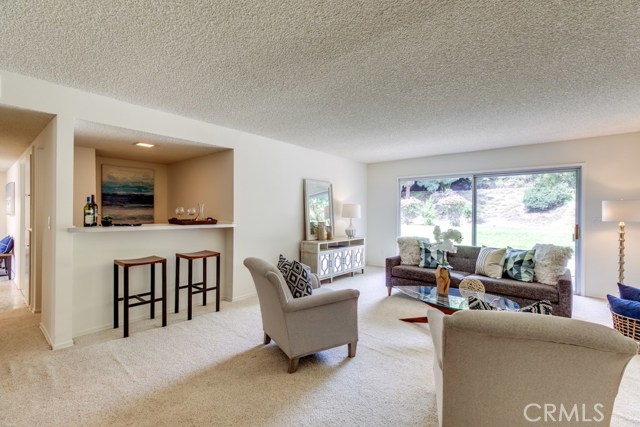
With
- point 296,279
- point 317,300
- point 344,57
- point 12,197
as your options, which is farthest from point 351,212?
point 12,197

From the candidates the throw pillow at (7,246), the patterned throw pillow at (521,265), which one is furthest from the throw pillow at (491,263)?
the throw pillow at (7,246)

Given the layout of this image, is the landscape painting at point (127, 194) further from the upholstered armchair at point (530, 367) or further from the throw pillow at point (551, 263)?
the throw pillow at point (551, 263)

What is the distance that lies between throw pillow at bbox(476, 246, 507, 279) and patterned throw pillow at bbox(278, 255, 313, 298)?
2.70 m

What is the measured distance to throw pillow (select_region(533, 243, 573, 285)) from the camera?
11.3 feet

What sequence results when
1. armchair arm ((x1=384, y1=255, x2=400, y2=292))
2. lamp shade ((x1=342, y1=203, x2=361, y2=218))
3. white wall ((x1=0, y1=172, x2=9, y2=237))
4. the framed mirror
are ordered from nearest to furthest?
armchair arm ((x1=384, y1=255, x2=400, y2=292)) < the framed mirror < lamp shade ((x1=342, y1=203, x2=361, y2=218)) < white wall ((x1=0, y1=172, x2=9, y2=237))

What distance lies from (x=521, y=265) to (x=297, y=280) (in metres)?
2.98

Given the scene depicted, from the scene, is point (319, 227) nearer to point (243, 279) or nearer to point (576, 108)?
point (243, 279)

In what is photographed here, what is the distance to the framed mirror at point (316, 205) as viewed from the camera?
16.7 feet

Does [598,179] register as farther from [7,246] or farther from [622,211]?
[7,246]

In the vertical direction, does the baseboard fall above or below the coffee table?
below

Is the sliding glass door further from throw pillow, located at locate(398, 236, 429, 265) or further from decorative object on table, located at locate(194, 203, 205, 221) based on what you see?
decorative object on table, located at locate(194, 203, 205, 221)

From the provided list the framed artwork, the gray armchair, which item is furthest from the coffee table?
the framed artwork

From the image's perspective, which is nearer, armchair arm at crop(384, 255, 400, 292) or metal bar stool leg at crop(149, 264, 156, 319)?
metal bar stool leg at crop(149, 264, 156, 319)

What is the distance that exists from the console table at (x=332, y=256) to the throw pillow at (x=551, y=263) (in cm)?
282
